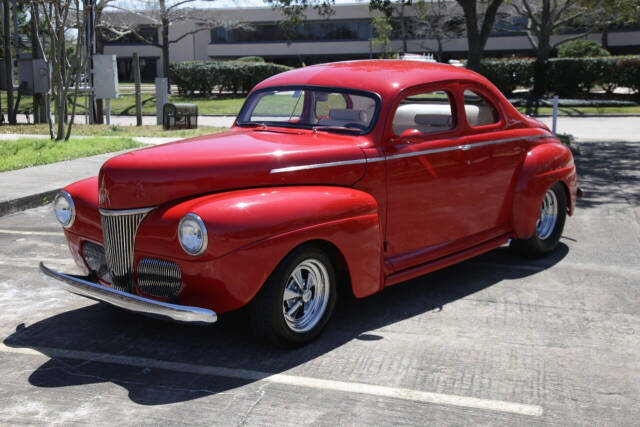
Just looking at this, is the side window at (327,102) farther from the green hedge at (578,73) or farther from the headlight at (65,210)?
the green hedge at (578,73)

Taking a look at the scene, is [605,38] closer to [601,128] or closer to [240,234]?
[601,128]

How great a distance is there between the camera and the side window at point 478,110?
5867mm

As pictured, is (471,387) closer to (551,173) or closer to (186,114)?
(551,173)

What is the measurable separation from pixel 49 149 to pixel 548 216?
9748 mm

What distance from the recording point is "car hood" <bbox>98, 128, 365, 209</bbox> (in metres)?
4.27

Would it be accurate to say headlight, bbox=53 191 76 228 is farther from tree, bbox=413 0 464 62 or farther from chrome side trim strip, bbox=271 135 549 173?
tree, bbox=413 0 464 62

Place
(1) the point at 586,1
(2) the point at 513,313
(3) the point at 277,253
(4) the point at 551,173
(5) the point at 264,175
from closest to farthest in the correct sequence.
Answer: (3) the point at 277,253 < (5) the point at 264,175 < (2) the point at 513,313 < (4) the point at 551,173 < (1) the point at 586,1

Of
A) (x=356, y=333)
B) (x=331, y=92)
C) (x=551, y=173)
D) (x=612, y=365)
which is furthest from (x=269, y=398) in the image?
(x=551, y=173)

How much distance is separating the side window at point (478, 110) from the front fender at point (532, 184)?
19.8 inches

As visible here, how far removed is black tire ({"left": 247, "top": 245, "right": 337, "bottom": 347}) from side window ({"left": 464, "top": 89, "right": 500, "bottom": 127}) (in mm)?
2144

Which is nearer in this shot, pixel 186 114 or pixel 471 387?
pixel 471 387

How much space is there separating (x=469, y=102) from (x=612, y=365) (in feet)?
8.31

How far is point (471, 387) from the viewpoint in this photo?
3.95m

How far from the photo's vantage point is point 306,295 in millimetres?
4496
